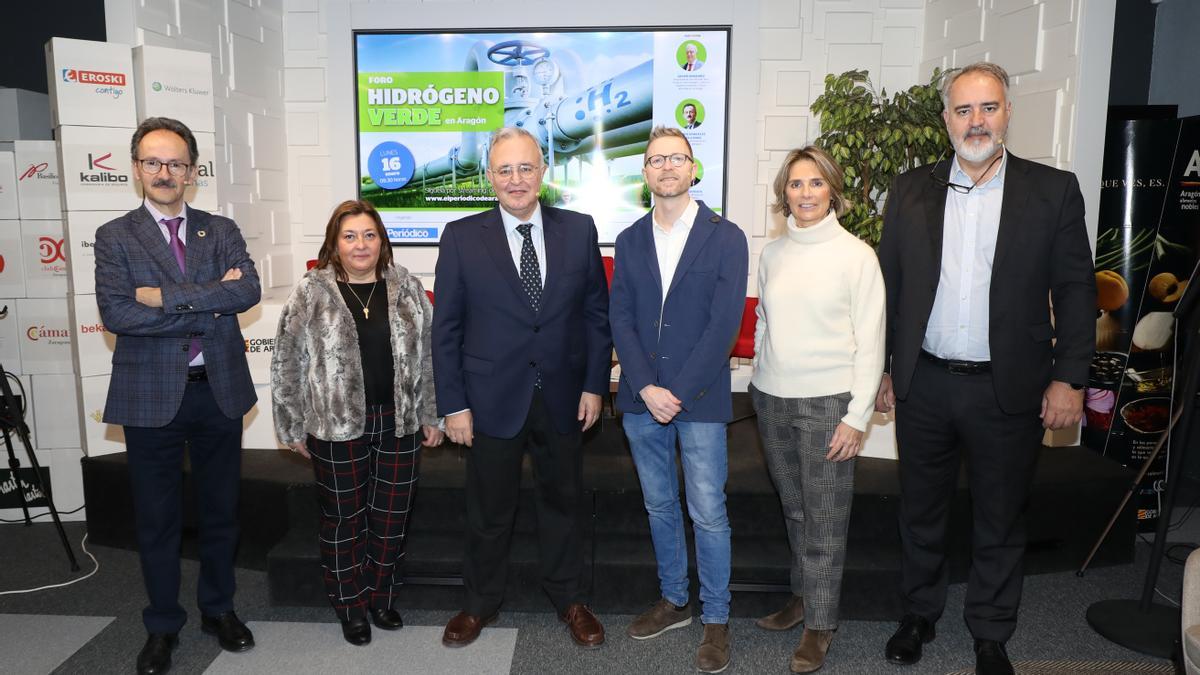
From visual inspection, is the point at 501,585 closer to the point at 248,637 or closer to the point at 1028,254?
the point at 248,637

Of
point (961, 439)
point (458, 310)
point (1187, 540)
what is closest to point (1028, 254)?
point (961, 439)

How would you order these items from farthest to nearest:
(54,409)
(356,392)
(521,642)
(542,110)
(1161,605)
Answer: (542,110)
(54,409)
(1161,605)
(521,642)
(356,392)

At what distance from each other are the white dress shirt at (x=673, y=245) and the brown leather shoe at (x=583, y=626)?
1.18m

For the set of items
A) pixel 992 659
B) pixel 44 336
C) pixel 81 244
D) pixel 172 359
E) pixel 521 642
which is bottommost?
pixel 521 642

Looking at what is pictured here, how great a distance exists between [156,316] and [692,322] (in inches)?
66.0

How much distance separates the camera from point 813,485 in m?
2.47

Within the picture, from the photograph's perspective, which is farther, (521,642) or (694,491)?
(521,642)

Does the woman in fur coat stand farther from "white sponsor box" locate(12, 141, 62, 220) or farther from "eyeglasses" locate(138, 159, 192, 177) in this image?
"white sponsor box" locate(12, 141, 62, 220)

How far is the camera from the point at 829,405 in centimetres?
241

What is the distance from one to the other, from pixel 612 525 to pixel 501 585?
2.04 feet

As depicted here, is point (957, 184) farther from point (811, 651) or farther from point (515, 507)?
point (515, 507)

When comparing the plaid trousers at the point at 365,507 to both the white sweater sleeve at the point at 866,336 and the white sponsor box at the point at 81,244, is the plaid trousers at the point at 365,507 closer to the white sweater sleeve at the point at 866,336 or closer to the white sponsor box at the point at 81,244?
the white sweater sleeve at the point at 866,336

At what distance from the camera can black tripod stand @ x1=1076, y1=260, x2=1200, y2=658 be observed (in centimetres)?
271

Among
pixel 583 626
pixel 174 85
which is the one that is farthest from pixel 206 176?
pixel 583 626
